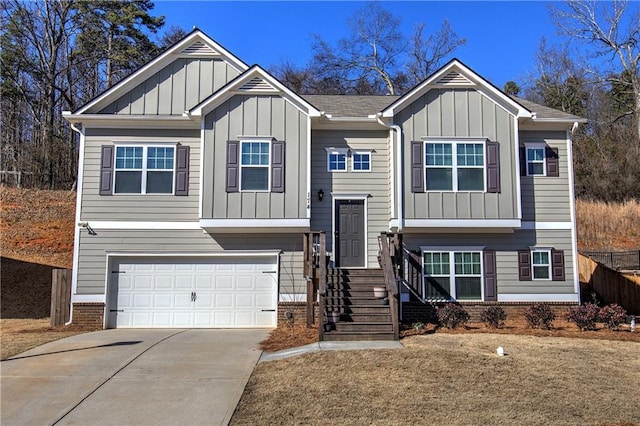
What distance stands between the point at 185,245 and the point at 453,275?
283 inches

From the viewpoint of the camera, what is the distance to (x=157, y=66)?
12.9 meters

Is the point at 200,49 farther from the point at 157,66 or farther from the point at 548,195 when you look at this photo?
the point at 548,195

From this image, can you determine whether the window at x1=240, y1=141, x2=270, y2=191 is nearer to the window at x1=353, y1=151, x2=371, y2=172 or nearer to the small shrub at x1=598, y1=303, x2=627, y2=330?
the window at x1=353, y1=151, x2=371, y2=172

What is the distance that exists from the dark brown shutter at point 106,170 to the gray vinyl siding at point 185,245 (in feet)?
3.59

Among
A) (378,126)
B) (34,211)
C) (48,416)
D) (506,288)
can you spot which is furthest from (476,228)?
(34,211)

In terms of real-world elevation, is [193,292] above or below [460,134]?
below

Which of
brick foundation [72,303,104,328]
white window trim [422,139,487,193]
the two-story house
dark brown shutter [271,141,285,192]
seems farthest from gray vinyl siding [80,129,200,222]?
white window trim [422,139,487,193]

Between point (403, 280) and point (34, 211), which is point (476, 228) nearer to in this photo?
point (403, 280)

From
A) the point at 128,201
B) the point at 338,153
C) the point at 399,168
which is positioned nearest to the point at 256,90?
the point at 338,153

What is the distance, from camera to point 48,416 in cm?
581

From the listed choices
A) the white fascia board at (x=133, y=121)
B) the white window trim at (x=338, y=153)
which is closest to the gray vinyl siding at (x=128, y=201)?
the white fascia board at (x=133, y=121)

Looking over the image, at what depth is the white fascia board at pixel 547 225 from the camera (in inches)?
500

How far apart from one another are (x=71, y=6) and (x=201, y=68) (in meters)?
18.9

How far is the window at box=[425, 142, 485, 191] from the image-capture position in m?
12.3
